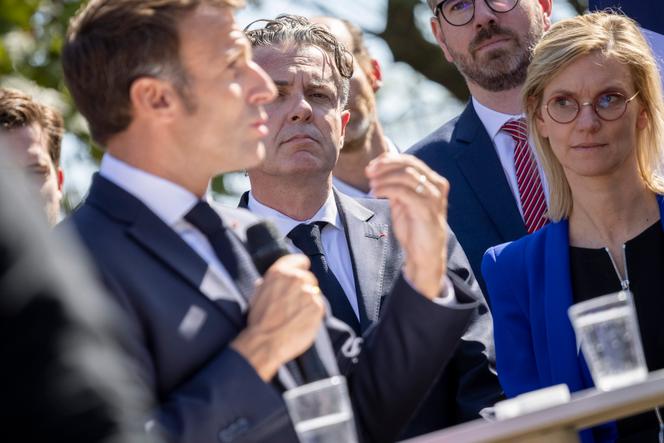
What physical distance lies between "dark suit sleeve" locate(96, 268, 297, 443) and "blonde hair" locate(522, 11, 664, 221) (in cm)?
214

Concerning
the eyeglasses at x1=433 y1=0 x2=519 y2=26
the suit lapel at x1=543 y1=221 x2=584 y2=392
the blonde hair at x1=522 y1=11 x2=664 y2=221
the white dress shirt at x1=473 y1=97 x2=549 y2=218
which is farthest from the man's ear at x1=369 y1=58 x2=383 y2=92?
the suit lapel at x1=543 y1=221 x2=584 y2=392

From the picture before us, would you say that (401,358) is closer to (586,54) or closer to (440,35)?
(586,54)

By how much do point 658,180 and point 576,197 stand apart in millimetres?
317

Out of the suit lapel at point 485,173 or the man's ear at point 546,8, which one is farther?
the man's ear at point 546,8

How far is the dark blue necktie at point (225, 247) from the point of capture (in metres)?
3.32

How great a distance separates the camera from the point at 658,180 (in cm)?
481

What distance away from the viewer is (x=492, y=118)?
6098 mm

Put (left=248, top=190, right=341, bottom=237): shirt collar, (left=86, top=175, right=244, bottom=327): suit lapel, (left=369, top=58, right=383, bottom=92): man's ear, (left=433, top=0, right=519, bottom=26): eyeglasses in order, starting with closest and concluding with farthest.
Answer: (left=86, top=175, right=244, bottom=327): suit lapel → (left=248, top=190, right=341, bottom=237): shirt collar → (left=433, top=0, right=519, bottom=26): eyeglasses → (left=369, top=58, right=383, bottom=92): man's ear

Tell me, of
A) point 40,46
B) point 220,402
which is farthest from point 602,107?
point 40,46

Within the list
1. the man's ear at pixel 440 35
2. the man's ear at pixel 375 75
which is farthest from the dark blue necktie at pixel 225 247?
the man's ear at pixel 375 75

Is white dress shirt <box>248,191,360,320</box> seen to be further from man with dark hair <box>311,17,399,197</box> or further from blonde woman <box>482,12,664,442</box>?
man with dark hair <box>311,17,399,197</box>

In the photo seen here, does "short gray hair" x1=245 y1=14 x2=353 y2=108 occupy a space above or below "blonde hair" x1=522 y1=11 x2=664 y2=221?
below

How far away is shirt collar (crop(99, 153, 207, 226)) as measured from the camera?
3.28 metres

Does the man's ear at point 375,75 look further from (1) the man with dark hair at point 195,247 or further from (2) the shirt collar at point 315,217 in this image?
(1) the man with dark hair at point 195,247
